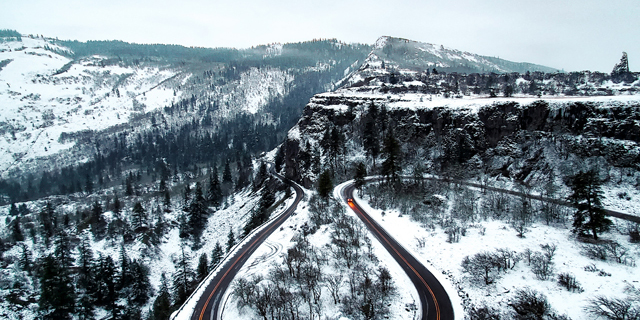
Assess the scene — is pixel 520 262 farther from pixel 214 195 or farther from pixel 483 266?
pixel 214 195

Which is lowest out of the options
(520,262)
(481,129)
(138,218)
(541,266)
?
(138,218)

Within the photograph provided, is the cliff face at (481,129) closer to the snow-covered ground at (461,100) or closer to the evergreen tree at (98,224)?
the snow-covered ground at (461,100)

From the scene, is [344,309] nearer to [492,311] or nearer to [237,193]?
[492,311]

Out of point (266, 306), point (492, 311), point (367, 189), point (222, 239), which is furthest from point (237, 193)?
point (492, 311)

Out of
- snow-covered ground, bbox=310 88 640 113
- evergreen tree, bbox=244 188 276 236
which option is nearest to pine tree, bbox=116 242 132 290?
evergreen tree, bbox=244 188 276 236

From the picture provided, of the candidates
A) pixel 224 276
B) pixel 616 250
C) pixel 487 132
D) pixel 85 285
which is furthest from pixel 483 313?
Answer: pixel 85 285
